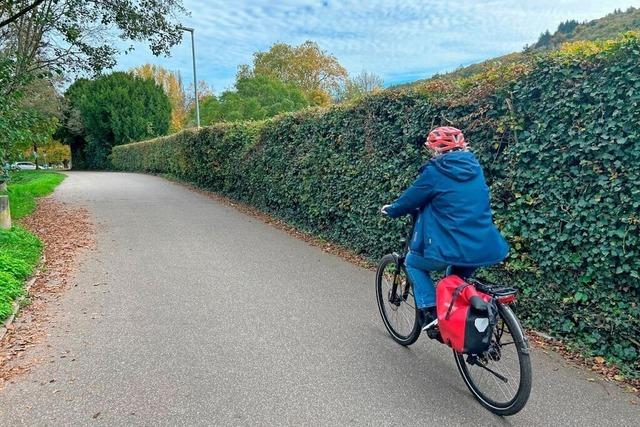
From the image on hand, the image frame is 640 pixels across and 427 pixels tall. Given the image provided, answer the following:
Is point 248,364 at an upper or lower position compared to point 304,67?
lower

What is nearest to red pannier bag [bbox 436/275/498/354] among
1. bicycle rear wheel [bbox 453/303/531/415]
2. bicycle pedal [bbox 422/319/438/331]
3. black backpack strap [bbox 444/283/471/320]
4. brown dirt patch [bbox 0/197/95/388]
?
black backpack strap [bbox 444/283/471/320]

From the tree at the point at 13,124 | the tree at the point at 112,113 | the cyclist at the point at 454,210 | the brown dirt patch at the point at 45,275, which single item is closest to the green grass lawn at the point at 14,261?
the brown dirt patch at the point at 45,275

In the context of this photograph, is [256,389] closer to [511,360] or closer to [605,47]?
[511,360]

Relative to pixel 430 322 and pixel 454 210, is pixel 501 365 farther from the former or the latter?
pixel 454 210

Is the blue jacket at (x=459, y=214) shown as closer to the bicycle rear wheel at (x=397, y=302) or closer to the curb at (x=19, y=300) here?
the bicycle rear wheel at (x=397, y=302)

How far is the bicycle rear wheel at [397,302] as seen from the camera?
4.10 metres

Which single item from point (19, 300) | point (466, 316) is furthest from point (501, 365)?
point (19, 300)

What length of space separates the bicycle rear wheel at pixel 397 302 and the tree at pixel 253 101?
3245 cm

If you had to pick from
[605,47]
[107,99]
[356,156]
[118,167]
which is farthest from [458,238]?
[107,99]

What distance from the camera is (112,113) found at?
43312mm

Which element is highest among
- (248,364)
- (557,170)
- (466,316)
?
(557,170)

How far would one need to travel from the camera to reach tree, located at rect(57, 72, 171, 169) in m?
43.6

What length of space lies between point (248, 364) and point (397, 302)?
58.1 inches

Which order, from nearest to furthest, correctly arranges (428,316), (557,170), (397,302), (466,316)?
(466,316), (428,316), (557,170), (397,302)
